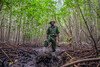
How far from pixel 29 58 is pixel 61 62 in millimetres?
1340

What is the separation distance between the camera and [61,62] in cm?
755

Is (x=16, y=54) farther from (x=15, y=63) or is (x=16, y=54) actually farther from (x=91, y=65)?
(x=91, y=65)

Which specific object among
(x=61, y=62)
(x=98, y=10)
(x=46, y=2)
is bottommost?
(x=61, y=62)

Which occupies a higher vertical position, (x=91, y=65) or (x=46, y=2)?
(x=46, y=2)

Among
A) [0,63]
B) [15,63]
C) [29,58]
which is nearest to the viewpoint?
[0,63]

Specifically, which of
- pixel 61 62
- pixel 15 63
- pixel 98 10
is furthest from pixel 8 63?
pixel 98 10

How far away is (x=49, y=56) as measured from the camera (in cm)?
803

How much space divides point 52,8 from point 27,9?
3.10m

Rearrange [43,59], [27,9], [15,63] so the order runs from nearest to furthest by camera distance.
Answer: [15,63]
[43,59]
[27,9]

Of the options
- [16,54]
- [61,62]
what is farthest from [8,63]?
[61,62]

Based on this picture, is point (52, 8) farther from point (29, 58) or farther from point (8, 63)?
point (8, 63)

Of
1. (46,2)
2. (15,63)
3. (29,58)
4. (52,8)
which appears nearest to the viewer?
(15,63)

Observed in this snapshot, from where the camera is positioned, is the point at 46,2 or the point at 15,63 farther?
the point at 46,2

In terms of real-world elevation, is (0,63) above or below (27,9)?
below
